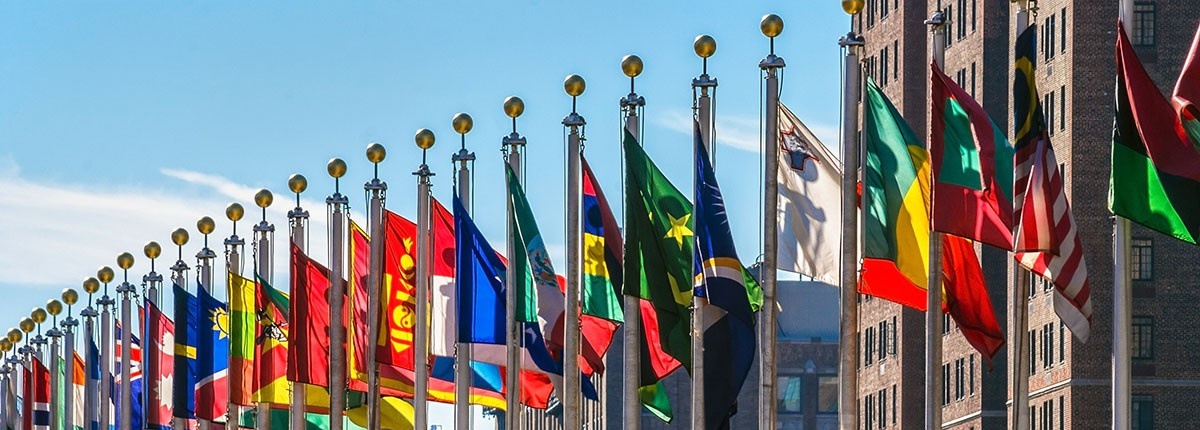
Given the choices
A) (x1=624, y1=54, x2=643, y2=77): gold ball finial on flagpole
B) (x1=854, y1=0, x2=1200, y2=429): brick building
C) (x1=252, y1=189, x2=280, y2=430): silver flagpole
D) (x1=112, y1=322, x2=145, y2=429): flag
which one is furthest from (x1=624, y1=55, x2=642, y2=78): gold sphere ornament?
(x1=854, y1=0, x2=1200, y2=429): brick building

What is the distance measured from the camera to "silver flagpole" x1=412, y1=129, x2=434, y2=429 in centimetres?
5600

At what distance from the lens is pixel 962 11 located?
397ft

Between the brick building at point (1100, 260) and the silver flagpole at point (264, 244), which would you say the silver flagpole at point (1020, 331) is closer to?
the silver flagpole at point (264, 244)

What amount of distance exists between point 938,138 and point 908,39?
85.1 meters

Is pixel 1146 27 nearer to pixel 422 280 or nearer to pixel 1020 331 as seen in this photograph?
pixel 422 280

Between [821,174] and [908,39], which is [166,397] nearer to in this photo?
[821,174]

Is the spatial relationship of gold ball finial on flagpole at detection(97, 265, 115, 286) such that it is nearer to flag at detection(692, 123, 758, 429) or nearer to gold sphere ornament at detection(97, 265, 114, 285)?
gold sphere ornament at detection(97, 265, 114, 285)

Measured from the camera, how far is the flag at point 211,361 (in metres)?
67.3

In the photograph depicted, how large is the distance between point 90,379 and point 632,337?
1647 inches

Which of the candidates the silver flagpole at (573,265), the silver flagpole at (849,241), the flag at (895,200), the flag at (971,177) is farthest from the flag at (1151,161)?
the silver flagpole at (573,265)

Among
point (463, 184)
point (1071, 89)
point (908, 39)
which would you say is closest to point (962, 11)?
point (908, 39)

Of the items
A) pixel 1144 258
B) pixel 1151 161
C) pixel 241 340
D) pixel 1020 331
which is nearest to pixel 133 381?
pixel 241 340

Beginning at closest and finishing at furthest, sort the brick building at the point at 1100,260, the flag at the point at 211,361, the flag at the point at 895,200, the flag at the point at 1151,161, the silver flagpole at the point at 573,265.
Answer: the flag at the point at 1151,161 → the flag at the point at 895,200 → the silver flagpole at the point at 573,265 → the flag at the point at 211,361 → the brick building at the point at 1100,260

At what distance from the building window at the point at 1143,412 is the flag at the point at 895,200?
62.7 metres
